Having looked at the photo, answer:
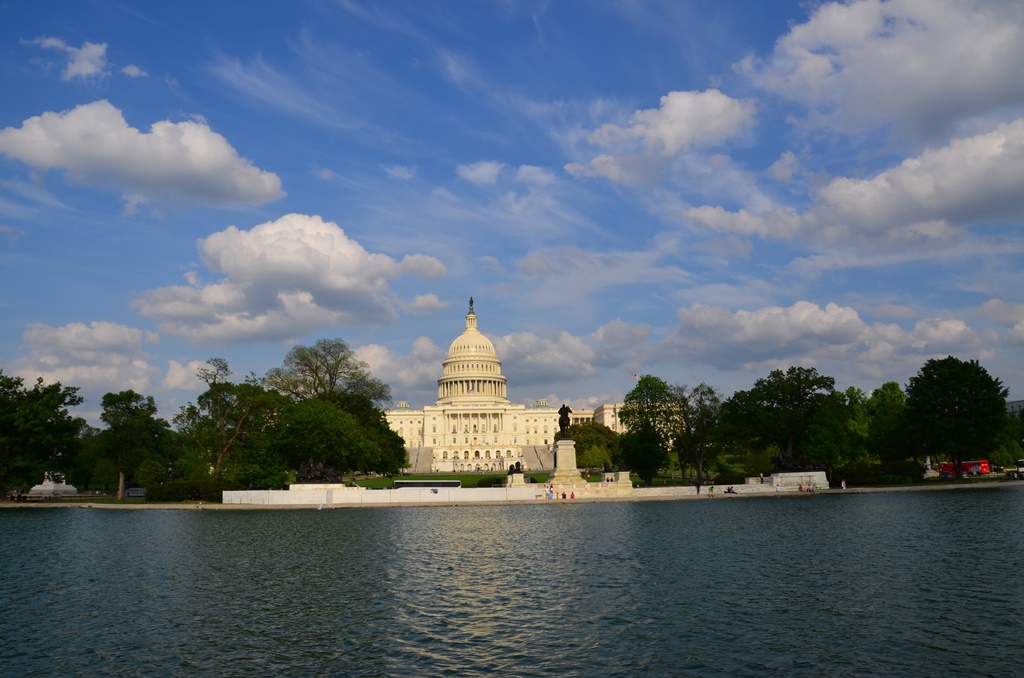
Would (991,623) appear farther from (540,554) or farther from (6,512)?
(6,512)

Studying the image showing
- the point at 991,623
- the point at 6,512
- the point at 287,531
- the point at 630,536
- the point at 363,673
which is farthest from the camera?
the point at 6,512

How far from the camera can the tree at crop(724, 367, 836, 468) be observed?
75125 mm

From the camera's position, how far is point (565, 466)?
71.2m

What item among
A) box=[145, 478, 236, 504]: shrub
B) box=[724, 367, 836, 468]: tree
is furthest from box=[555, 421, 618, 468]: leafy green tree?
box=[145, 478, 236, 504]: shrub

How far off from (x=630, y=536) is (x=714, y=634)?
1827 cm

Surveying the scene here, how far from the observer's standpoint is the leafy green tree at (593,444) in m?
103

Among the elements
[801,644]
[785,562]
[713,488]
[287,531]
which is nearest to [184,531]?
[287,531]

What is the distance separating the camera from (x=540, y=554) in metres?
30.5

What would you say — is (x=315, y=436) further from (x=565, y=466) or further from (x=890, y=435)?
(x=890, y=435)

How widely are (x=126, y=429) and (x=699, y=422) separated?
58.3 meters

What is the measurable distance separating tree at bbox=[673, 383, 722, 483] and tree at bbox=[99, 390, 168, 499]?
54.5 m

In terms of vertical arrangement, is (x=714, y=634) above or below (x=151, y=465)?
below

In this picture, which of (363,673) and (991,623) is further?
(991,623)

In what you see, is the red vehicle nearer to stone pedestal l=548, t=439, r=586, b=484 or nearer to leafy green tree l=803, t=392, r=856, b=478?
leafy green tree l=803, t=392, r=856, b=478
